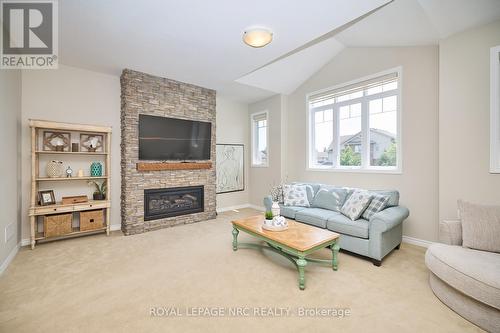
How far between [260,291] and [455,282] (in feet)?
5.49

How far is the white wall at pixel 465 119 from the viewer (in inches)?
102

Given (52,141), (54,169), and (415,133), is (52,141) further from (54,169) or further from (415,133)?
(415,133)

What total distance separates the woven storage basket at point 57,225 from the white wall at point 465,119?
5476mm

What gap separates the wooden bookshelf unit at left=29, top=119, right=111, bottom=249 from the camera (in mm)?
3168

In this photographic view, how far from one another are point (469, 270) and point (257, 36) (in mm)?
3092

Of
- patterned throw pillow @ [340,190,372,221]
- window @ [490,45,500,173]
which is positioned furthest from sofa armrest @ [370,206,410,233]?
window @ [490,45,500,173]

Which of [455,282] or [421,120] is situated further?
[421,120]

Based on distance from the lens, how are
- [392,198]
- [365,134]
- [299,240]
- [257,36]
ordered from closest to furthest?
1. [299,240]
2. [257,36]
3. [392,198]
4. [365,134]

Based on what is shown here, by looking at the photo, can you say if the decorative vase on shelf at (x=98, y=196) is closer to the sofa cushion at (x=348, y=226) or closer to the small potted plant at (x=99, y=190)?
the small potted plant at (x=99, y=190)

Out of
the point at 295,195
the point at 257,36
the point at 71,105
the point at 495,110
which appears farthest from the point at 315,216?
the point at 71,105

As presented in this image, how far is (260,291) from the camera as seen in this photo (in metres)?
2.15

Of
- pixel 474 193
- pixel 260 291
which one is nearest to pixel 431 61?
pixel 474 193

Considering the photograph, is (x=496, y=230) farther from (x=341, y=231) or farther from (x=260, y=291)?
(x=260, y=291)

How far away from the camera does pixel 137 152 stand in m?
4.04
